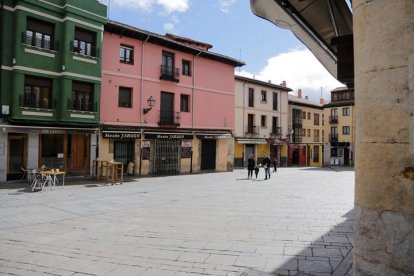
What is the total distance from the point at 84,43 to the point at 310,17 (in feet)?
53.1

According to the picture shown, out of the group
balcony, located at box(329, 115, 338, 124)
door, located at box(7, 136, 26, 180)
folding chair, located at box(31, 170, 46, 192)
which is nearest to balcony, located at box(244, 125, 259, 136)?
balcony, located at box(329, 115, 338, 124)

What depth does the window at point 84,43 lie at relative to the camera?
1826cm

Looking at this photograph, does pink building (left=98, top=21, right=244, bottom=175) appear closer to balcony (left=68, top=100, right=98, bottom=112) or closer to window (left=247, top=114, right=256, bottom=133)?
balcony (left=68, top=100, right=98, bottom=112)

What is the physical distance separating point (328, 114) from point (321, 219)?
147 ft

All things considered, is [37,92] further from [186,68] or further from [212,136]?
[212,136]

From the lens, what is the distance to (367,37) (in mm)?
2686

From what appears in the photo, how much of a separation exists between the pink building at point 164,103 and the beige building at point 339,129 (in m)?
26.8

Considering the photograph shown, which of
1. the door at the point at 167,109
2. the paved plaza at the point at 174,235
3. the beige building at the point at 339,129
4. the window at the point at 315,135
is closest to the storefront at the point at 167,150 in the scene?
the door at the point at 167,109

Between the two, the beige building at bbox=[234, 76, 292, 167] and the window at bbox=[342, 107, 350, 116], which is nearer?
the beige building at bbox=[234, 76, 292, 167]

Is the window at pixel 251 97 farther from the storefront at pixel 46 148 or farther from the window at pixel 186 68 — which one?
the storefront at pixel 46 148

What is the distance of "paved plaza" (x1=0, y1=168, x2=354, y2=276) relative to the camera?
516cm

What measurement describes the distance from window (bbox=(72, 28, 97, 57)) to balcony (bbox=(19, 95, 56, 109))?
3279mm

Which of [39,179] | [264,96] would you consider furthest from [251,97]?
[39,179]

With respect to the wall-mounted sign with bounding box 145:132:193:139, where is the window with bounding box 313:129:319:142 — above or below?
above
